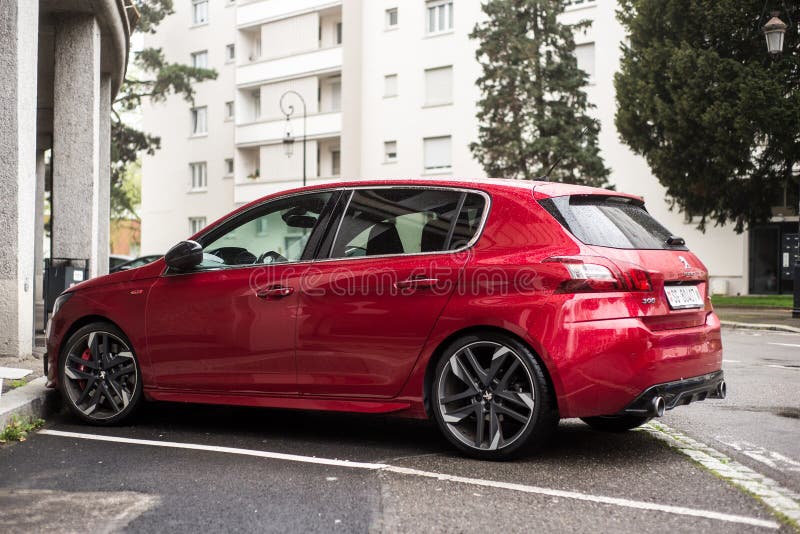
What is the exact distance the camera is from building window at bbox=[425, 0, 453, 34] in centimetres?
4131

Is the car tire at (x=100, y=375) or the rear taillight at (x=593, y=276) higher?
the rear taillight at (x=593, y=276)

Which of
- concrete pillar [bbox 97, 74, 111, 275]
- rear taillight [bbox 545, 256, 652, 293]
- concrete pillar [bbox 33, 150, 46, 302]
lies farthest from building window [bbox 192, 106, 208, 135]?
rear taillight [bbox 545, 256, 652, 293]

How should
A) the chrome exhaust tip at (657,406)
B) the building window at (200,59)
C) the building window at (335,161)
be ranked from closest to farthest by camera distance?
1. the chrome exhaust tip at (657,406)
2. the building window at (335,161)
3. the building window at (200,59)

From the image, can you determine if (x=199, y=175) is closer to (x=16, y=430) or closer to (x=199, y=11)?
(x=199, y=11)

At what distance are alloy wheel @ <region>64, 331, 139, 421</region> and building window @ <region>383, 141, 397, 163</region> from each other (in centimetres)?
3633

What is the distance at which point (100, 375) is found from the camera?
662 centimetres

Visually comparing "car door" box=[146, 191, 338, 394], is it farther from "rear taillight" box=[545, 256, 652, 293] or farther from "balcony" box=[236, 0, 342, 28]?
"balcony" box=[236, 0, 342, 28]

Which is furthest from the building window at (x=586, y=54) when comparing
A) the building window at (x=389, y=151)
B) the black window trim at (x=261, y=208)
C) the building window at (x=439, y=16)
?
the black window trim at (x=261, y=208)

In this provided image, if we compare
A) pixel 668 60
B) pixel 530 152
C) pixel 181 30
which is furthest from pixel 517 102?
pixel 181 30

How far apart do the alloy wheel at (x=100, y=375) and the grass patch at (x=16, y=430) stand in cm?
36

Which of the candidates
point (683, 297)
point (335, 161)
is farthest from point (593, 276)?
point (335, 161)

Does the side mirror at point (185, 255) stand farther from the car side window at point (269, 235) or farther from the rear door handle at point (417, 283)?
the rear door handle at point (417, 283)

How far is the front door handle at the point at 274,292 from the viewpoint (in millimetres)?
5898

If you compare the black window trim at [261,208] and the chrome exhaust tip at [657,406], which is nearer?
the chrome exhaust tip at [657,406]
